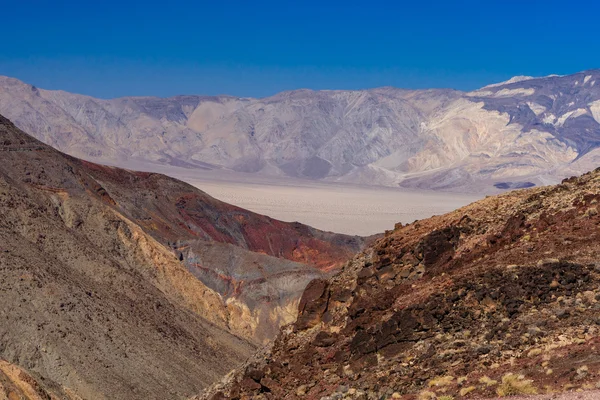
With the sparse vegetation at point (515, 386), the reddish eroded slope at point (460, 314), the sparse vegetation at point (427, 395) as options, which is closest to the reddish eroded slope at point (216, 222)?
the reddish eroded slope at point (460, 314)

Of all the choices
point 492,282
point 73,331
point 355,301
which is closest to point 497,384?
point 492,282

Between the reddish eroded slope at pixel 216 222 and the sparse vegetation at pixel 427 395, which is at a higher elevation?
the reddish eroded slope at pixel 216 222

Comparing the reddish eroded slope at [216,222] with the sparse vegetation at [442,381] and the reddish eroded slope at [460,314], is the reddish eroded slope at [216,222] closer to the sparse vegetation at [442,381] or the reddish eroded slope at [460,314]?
the reddish eroded slope at [460,314]

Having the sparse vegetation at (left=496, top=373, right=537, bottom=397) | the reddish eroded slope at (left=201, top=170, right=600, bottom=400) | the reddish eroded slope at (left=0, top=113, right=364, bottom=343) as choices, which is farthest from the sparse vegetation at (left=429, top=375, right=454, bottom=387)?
the reddish eroded slope at (left=0, top=113, right=364, bottom=343)

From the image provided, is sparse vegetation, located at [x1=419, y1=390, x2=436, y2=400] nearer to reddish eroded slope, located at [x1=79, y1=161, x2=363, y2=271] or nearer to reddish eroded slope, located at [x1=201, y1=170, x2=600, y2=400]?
reddish eroded slope, located at [x1=201, y1=170, x2=600, y2=400]

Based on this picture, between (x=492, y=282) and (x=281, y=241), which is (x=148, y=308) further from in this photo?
(x=281, y=241)
